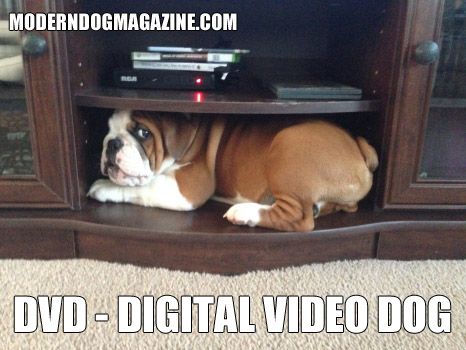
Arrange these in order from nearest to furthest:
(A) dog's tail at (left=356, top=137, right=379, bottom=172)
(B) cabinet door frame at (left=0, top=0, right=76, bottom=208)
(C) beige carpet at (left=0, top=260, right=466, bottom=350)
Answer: (C) beige carpet at (left=0, top=260, right=466, bottom=350), (B) cabinet door frame at (left=0, top=0, right=76, bottom=208), (A) dog's tail at (left=356, top=137, right=379, bottom=172)

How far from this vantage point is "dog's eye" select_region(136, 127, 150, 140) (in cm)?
95

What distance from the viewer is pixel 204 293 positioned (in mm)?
811

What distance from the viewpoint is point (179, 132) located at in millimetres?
985

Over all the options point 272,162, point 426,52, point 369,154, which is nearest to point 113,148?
point 272,162

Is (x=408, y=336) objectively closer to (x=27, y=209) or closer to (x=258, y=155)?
(x=258, y=155)

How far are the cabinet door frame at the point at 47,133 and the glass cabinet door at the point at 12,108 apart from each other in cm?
2

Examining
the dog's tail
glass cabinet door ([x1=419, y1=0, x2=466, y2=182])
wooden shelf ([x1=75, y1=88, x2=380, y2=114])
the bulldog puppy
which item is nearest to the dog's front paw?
the bulldog puppy

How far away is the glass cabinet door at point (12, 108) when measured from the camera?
84cm

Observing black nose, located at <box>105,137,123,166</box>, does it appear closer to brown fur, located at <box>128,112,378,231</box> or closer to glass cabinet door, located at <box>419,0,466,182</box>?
brown fur, located at <box>128,112,378,231</box>

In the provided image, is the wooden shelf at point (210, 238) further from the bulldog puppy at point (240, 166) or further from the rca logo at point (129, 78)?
the rca logo at point (129, 78)

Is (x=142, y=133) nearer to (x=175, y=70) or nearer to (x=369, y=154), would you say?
(x=175, y=70)

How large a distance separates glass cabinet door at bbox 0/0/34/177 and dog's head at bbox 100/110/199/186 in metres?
0.16

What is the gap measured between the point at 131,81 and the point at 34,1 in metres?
0.26

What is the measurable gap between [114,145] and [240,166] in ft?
0.94
